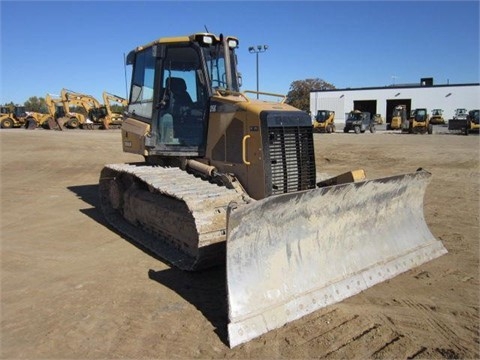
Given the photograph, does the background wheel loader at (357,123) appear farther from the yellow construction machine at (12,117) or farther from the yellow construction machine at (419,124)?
the yellow construction machine at (12,117)

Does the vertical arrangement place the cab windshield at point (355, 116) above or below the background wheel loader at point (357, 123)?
above

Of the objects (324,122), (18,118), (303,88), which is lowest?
(324,122)

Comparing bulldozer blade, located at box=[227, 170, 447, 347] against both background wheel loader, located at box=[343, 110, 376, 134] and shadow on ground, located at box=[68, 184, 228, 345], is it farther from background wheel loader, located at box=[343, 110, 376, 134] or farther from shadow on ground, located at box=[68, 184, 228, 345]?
background wheel loader, located at box=[343, 110, 376, 134]

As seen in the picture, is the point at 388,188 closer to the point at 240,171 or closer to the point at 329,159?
the point at 240,171

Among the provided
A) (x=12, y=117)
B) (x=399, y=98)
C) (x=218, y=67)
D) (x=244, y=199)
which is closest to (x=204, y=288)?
(x=244, y=199)

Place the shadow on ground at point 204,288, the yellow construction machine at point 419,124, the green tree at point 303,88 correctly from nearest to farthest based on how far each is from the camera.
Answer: the shadow on ground at point 204,288 → the yellow construction machine at point 419,124 → the green tree at point 303,88

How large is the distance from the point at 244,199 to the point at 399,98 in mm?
61486

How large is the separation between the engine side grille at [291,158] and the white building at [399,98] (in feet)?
168

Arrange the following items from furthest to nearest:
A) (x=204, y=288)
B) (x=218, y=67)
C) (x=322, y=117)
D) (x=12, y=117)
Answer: (x=12, y=117) < (x=322, y=117) < (x=218, y=67) < (x=204, y=288)

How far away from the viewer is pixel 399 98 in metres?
61.6

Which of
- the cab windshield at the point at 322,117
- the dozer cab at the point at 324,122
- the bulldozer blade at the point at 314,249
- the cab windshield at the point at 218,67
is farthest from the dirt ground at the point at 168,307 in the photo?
the cab windshield at the point at 322,117

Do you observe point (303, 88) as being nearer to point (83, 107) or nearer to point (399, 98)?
point (399, 98)

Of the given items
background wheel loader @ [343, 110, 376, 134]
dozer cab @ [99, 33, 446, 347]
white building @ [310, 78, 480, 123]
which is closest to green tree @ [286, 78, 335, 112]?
white building @ [310, 78, 480, 123]

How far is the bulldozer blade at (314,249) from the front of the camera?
4023 mm
